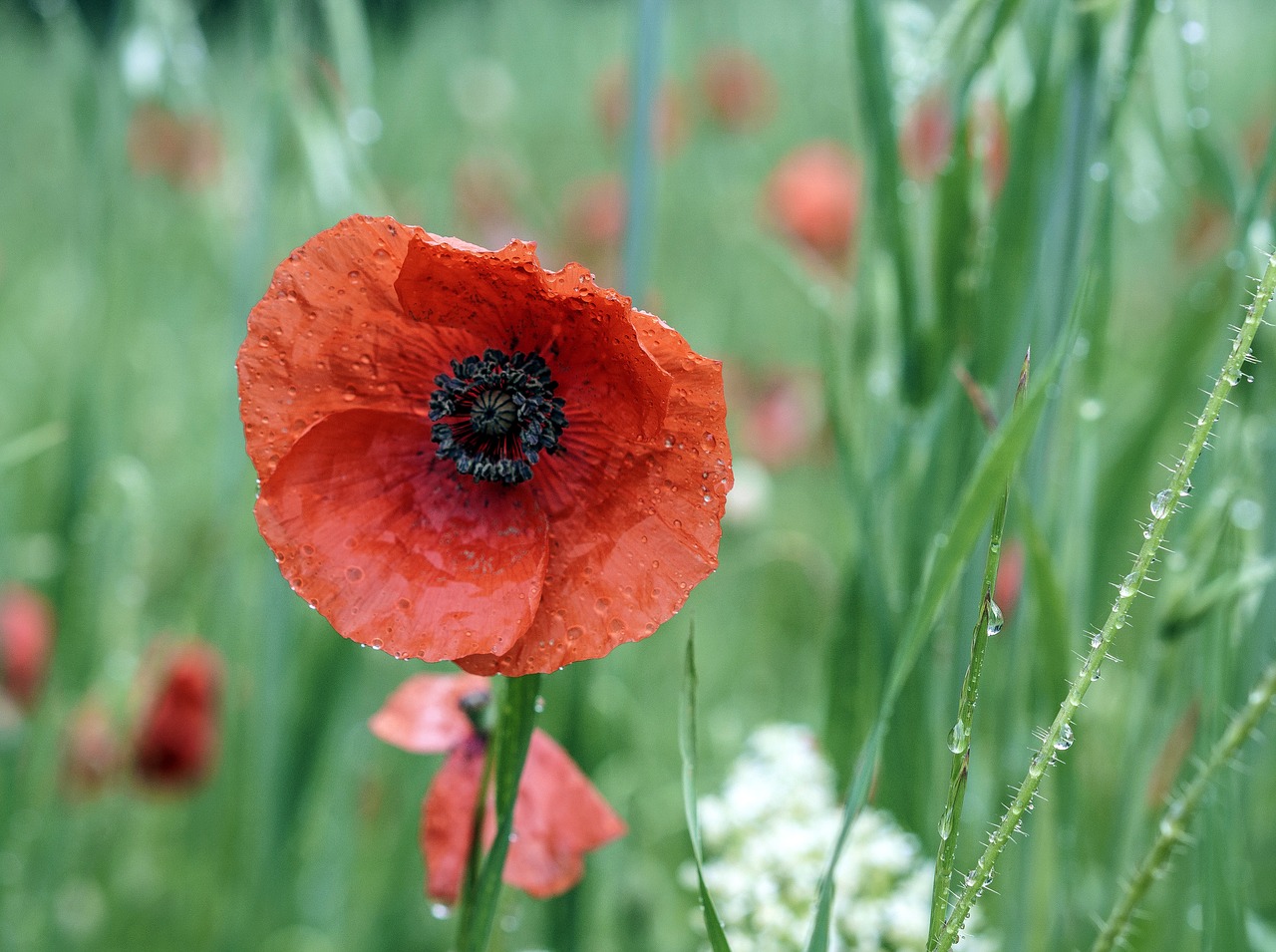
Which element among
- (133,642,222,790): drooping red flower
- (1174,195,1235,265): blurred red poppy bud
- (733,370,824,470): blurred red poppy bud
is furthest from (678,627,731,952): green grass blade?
(1174,195,1235,265): blurred red poppy bud

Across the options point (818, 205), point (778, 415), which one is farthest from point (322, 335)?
point (818, 205)

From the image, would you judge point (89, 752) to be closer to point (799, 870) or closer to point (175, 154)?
point (799, 870)

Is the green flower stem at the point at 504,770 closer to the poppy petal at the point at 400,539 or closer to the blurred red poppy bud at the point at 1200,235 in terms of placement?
the poppy petal at the point at 400,539

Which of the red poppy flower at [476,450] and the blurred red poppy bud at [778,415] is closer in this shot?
the red poppy flower at [476,450]

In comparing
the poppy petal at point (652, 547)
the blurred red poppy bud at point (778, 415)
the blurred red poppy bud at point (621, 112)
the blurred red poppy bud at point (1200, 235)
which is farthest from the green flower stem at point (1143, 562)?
the blurred red poppy bud at point (621, 112)

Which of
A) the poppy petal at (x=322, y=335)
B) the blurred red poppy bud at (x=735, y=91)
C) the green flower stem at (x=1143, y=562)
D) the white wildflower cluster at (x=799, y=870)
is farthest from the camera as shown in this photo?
the blurred red poppy bud at (x=735, y=91)

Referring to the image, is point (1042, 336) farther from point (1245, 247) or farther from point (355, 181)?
point (355, 181)

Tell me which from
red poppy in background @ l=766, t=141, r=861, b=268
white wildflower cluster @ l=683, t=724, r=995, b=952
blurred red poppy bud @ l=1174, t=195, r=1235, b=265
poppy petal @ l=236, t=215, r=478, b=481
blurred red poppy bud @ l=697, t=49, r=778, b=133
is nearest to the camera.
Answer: poppy petal @ l=236, t=215, r=478, b=481

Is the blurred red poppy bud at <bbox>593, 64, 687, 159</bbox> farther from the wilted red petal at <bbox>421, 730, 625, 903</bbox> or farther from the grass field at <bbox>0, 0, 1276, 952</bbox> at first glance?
the wilted red petal at <bbox>421, 730, 625, 903</bbox>

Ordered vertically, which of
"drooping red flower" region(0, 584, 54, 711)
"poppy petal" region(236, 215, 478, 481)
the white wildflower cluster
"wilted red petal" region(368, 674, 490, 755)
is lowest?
"drooping red flower" region(0, 584, 54, 711)
